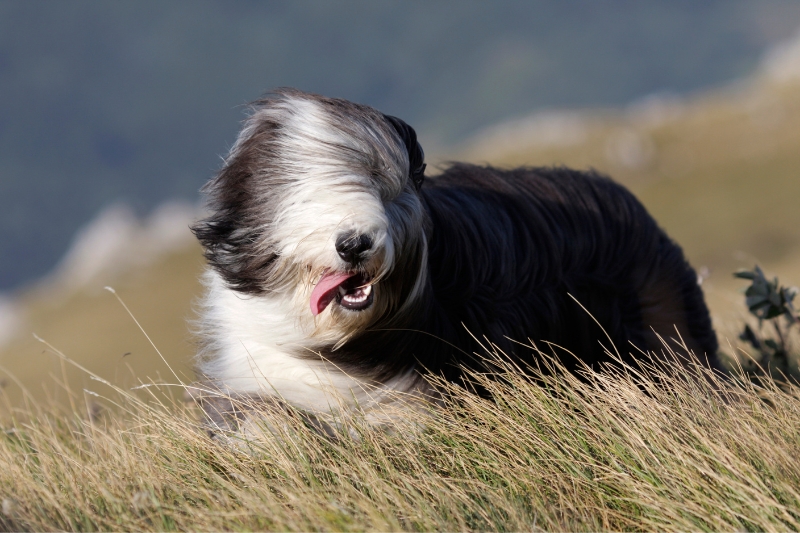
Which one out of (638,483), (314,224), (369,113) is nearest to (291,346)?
(314,224)

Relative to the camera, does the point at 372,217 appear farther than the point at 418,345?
No

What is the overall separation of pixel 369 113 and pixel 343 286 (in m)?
0.70

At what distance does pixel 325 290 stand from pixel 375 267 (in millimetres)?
224

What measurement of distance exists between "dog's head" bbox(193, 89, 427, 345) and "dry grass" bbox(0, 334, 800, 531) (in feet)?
1.54

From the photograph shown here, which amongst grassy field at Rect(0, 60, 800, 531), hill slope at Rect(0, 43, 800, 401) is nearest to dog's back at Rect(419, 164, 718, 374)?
grassy field at Rect(0, 60, 800, 531)

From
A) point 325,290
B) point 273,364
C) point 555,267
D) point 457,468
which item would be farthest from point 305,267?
point 555,267

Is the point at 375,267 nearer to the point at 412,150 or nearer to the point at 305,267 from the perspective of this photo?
the point at 305,267

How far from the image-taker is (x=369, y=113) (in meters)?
3.30

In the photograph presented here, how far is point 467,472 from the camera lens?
9.47 ft

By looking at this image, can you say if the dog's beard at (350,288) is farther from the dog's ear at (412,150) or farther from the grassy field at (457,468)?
the grassy field at (457,468)

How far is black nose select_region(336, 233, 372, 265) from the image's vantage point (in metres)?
2.93

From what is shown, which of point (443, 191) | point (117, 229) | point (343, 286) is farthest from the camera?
point (117, 229)

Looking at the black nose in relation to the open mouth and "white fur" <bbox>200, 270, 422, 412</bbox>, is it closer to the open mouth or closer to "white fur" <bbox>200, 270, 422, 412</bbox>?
the open mouth

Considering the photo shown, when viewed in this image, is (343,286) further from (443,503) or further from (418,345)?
(443,503)
